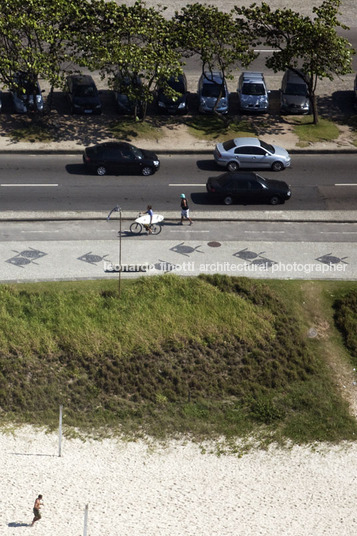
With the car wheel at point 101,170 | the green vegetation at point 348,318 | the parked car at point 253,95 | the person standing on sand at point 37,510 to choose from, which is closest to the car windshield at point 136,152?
the car wheel at point 101,170

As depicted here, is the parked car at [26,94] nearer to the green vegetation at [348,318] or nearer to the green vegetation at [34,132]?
the green vegetation at [34,132]

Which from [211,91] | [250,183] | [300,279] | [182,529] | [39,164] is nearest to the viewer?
[182,529]

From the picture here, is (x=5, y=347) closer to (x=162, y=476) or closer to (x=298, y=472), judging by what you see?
(x=162, y=476)

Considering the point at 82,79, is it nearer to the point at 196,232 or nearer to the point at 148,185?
the point at 148,185

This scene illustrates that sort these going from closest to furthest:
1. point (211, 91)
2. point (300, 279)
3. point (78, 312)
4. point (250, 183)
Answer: point (78, 312), point (300, 279), point (250, 183), point (211, 91)

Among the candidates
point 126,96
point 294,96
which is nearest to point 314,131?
point 294,96

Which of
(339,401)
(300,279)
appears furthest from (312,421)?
(300,279)

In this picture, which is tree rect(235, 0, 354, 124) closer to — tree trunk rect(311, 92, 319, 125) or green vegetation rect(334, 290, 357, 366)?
tree trunk rect(311, 92, 319, 125)
